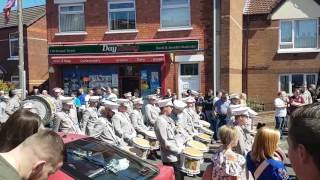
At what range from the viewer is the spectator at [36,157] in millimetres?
2152

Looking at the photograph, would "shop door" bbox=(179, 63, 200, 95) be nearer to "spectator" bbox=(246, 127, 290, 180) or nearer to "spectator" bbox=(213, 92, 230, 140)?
"spectator" bbox=(213, 92, 230, 140)

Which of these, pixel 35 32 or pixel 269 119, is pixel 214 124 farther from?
pixel 35 32

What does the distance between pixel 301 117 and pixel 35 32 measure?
112 ft

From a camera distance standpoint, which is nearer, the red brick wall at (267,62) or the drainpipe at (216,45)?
the drainpipe at (216,45)

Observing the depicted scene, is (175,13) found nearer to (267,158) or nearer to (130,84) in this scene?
(130,84)

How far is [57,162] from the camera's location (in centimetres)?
228

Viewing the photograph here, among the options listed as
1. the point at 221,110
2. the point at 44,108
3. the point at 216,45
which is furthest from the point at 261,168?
the point at 216,45

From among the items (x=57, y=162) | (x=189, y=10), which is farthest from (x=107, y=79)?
(x=57, y=162)

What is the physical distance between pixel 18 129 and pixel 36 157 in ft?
5.92

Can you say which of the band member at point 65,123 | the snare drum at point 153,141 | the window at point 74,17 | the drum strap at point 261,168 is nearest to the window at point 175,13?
the window at point 74,17

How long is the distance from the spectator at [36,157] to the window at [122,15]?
2301 cm

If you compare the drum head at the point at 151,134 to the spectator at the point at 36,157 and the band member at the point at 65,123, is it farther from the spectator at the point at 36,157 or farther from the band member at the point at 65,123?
the spectator at the point at 36,157

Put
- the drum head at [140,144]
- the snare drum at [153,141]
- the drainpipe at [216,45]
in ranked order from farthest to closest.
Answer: the drainpipe at [216,45] < the snare drum at [153,141] < the drum head at [140,144]

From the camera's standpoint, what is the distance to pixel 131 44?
24.8 meters
